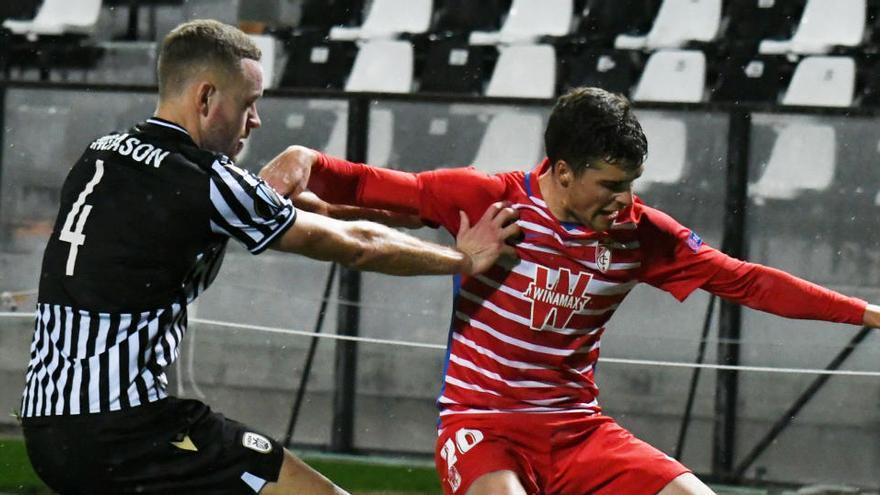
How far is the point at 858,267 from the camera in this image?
5988 mm

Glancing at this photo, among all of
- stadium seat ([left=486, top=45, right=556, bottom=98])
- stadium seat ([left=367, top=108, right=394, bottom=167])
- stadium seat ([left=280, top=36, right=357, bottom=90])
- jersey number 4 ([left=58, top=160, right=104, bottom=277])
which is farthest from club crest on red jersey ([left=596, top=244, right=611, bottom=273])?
stadium seat ([left=280, top=36, right=357, bottom=90])

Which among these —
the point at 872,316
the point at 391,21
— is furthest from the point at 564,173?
the point at 391,21

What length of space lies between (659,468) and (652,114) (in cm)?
293

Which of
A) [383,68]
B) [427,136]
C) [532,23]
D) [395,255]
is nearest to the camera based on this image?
[395,255]

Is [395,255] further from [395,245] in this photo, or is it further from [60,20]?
[60,20]

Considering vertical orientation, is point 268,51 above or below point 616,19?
below

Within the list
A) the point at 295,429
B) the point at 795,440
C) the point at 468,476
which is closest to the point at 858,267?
the point at 795,440

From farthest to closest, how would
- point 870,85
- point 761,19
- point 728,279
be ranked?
point 761,19, point 870,85, point 728,279

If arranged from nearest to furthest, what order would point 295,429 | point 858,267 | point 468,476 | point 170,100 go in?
point 170,100 < point 468,476 < point 858,267 < point 295,429

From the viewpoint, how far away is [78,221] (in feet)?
9.89

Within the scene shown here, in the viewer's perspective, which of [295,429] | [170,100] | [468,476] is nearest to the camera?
[170,100]

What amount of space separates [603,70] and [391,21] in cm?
151

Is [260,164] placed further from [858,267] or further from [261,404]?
[858,267]

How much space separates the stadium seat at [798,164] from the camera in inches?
239
